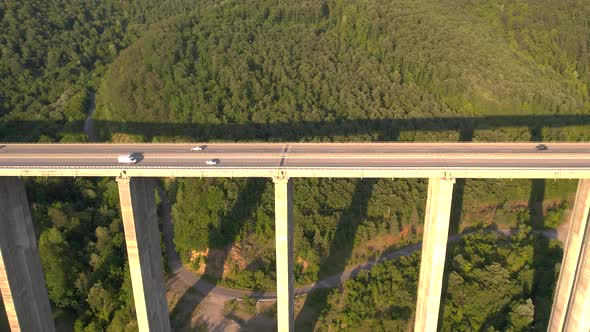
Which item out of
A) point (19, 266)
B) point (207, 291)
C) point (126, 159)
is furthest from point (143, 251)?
point (207, 291)

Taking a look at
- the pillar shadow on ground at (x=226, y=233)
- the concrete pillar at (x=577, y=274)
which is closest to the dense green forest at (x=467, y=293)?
the concrete pillar at (x=577, y=274)

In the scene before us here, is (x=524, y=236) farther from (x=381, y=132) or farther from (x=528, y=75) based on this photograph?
(x=528, y=75)

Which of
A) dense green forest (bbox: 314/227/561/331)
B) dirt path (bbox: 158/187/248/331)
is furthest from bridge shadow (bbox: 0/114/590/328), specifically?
dirt path (bbox: 158/187/248/331)

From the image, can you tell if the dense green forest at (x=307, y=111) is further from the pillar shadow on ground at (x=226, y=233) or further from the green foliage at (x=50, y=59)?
the green foliage at (x=50, y=59)

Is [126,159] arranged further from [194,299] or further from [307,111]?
[307,111]

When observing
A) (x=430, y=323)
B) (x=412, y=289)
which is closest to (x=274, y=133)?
(x=412, y=289)

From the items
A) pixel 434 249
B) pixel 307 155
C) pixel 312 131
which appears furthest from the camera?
pixel 312 131

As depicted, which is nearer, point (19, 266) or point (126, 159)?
point (126, 159)
